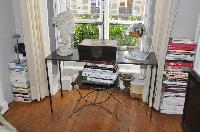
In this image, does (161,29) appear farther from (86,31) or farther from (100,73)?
(86,31)

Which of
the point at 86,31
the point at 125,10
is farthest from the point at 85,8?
the point at 125,10

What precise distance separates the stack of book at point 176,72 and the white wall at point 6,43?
2106 millimetres

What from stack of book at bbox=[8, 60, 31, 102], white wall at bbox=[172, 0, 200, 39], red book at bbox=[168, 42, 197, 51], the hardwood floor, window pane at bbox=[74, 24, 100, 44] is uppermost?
white wall at bbox=[172, 0, 200, 39]

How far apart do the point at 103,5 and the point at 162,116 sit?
1.79 metres

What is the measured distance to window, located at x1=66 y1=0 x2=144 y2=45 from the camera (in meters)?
3.55

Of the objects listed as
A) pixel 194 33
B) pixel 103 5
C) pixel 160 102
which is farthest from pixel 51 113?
pixel 194 33

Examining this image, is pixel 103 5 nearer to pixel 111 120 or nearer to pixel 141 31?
pixel 141 31

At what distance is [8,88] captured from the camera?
3.32 m

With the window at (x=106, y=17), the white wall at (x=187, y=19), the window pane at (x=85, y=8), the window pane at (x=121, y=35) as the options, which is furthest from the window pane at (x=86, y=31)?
the white wall at (x=187, y=19)

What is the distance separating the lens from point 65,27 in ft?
9.39

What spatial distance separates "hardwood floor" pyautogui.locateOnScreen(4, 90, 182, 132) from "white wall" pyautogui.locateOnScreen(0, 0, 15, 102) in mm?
274

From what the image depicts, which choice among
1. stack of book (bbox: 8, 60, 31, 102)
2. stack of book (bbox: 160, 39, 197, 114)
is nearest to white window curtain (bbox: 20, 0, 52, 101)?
stack of book (bbox: 8, 60, 31, 102)

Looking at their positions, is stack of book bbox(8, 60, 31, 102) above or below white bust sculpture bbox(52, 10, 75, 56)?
below

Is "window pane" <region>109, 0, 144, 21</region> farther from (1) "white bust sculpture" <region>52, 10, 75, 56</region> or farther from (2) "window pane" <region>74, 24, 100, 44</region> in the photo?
(1) "white bust sculpture" <region>52, 10, 75, 56</region>
